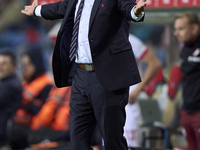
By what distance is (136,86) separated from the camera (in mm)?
4828

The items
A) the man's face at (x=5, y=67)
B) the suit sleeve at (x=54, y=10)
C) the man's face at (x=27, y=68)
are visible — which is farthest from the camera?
the man's face at (x=27, y=68)

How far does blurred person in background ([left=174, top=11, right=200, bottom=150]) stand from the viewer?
15.2ft

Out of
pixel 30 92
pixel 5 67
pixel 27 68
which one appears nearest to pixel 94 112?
pixel 5 67

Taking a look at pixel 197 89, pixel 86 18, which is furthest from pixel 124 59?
pixel 197 89

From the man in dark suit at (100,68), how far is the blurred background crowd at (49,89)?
6.32 feet

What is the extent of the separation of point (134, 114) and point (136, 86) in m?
0.38

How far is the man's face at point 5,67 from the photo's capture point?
5.83 meters

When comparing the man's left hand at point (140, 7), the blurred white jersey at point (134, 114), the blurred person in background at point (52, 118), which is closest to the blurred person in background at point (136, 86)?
the blurred white jersey at point (134, 114)

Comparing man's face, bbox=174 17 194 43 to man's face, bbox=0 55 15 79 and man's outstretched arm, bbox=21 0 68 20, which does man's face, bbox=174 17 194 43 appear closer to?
man's outstretched arm, bbox=21 0 68 20

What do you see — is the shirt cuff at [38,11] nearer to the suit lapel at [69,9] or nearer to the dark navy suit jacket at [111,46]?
the suit lapel at [69,9]

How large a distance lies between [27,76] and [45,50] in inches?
19.1

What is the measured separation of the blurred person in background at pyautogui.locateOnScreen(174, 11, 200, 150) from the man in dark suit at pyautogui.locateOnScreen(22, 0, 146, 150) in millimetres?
1914

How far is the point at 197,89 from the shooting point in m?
4.62

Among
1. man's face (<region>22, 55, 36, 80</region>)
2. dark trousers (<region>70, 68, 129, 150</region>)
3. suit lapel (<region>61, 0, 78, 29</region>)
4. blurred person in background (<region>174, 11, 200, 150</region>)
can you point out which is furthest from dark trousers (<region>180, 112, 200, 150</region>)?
man's face (<region>22, 55, 36, 80</region>)
